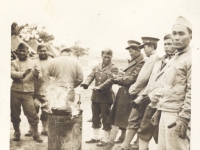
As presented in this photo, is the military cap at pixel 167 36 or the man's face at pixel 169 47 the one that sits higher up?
the military cap at pixel 167 36

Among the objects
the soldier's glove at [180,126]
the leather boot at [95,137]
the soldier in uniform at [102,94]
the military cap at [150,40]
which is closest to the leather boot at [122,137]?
the soldier in uniform at [102,94]

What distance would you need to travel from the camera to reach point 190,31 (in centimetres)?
385

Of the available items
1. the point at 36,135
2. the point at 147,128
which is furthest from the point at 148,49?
the point at 36,135

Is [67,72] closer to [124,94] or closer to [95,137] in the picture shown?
[124,94]

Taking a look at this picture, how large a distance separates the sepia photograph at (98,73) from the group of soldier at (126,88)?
11mm

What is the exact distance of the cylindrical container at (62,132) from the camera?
3750mm

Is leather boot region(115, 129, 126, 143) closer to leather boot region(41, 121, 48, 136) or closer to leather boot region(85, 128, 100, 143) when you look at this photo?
leather boot region(85, 128, 100, 143)

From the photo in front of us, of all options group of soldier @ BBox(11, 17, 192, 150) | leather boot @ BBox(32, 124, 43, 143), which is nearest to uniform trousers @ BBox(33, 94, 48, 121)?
group of soldier @ BBox(11, 17, 192, 150)

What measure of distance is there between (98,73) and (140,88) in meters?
0.50

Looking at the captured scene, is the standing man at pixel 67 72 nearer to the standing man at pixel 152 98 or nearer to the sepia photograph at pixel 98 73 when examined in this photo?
the sepia photograph at pixel 98 73

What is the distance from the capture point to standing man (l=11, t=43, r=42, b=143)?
381cm

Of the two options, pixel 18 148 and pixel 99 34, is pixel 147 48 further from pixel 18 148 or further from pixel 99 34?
pixel 18 148

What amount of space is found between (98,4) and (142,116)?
134cm

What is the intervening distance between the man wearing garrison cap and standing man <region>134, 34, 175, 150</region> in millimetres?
50
